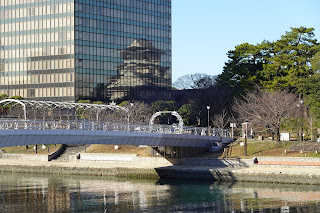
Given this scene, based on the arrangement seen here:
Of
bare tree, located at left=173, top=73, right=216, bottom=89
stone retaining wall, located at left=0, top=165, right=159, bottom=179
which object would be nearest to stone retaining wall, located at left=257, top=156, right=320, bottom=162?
stone retaining wall, located at left=0, top=165, right=159, bottom=179

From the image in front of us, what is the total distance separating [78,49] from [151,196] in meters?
73.8

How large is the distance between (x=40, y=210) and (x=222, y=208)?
50.1ft

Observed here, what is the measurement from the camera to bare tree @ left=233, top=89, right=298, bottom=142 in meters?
80.7

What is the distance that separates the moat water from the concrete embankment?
55.7 inches

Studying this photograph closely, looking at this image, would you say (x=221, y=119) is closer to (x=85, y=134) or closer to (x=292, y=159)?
(x=292, y=159)

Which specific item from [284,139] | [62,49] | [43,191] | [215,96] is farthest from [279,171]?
[62,49]

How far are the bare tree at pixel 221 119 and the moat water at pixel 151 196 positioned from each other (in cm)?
3172

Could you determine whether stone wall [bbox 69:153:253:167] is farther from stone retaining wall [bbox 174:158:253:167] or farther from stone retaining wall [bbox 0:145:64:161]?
stone retaining wall [bbox 0:145:64:161]

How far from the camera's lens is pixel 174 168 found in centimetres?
7200

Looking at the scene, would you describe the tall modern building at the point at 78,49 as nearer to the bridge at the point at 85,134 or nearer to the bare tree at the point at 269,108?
the bridge at the point at 85,134

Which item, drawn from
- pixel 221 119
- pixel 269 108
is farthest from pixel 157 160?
pixel 221 119

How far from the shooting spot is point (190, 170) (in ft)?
230

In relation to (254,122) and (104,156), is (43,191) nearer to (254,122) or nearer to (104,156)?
(104,156)

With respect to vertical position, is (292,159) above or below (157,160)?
above
